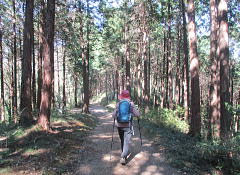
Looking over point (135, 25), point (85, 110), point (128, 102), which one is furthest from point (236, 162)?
point (135, 25)

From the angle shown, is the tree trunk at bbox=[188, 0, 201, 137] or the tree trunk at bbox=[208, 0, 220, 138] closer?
the tree trunk at bbox=[188, 0, 201, 137]

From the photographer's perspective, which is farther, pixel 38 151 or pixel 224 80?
pixel 224 80

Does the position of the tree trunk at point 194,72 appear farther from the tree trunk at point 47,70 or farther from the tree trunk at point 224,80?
the tree trunk at point 47,70

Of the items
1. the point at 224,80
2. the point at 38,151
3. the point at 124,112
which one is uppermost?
the point at 224,80

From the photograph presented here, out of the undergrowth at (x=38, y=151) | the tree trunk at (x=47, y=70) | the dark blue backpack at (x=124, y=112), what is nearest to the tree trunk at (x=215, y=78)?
the dark blue backpack at (x=124, y=112)

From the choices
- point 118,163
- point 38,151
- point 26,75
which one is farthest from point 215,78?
point 38,151

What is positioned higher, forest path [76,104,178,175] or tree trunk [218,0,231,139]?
tree trunk [218,0,231,139]

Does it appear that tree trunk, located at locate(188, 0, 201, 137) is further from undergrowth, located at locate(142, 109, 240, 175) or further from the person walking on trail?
the person walking on trail

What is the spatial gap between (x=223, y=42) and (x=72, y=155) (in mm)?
6634

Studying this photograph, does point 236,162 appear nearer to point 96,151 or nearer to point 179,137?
point 179,137

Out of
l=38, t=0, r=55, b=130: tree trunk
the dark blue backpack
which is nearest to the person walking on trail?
the dark blue backpack

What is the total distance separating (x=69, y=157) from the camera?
7.12 metres

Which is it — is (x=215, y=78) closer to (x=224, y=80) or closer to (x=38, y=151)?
(x=224, y=80)

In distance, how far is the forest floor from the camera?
241 inches
